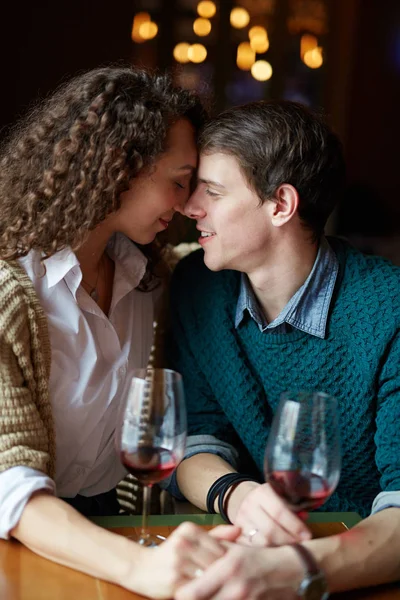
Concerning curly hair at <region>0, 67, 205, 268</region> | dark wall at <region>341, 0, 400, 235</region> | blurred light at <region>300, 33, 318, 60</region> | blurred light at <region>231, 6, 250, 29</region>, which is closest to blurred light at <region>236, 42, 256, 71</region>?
blurred light at <region>231, 6, 250, 29</region>

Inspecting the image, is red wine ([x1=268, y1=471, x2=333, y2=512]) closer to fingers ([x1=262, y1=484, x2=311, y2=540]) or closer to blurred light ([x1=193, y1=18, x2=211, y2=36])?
fingers ([x1=262, y1=484, x2=311, y2=540])

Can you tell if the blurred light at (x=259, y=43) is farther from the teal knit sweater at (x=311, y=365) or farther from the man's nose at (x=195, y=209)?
the man's nose at (x=195, y=209)

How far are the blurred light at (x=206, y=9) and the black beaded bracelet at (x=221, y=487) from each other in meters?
5.29

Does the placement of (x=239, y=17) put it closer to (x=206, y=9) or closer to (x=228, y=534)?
(x=206, y=9)

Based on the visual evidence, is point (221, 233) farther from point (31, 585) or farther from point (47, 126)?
point (31, 585)

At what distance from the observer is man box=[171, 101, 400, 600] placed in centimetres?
168

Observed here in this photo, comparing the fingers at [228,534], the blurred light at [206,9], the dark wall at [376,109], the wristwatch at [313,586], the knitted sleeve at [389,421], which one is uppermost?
the blurred light at [206,9]

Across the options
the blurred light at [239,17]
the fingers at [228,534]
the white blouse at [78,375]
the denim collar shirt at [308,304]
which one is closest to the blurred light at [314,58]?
the blurred light at [239,17]

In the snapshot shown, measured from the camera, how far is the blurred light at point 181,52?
6.11 m

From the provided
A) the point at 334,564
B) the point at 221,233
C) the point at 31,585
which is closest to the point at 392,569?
the point at 334,564

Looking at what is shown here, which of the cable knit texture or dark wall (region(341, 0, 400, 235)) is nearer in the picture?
the cable knit texture

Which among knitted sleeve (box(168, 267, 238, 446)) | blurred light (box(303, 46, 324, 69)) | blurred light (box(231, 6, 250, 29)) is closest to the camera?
knitted sleeve (box(168, 267, 238, 446))

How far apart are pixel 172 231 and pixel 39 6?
377 centimetres

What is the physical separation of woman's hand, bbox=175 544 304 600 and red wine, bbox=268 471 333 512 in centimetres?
8
